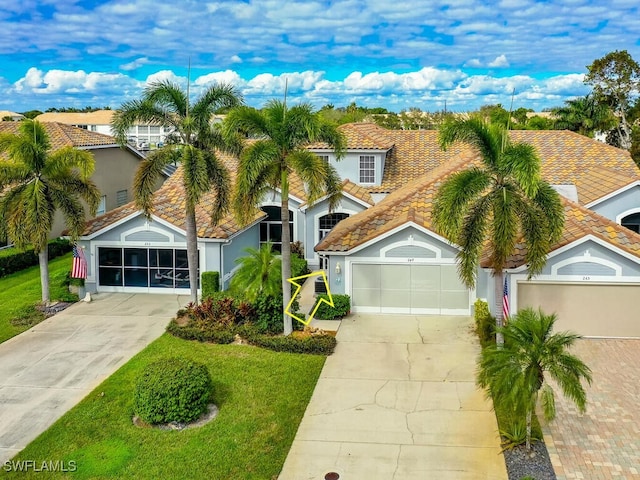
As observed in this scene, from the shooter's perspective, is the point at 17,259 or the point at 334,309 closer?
the point at 334,309

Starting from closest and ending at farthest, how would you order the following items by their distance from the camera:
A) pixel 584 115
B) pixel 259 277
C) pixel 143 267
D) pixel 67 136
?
1. pixel 259 277
2. pixel 143 267
3. pixel 67 136
4. pixel 584 115

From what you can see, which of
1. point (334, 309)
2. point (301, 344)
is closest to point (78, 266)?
point (334, 309)

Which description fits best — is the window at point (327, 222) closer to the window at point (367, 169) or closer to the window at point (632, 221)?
the window at point (367, 169)

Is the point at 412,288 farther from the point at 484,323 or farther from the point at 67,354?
the point at 67,354

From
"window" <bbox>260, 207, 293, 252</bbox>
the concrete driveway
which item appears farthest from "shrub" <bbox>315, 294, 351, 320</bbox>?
"window" <bbox>260, 207, 293, 252</bbox>

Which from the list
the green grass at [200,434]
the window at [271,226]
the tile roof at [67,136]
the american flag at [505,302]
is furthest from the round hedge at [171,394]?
the tile roof at [67,136]

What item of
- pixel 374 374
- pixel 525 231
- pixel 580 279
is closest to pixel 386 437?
pixel 374 374

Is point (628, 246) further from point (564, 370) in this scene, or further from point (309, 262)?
point (309, 262)
